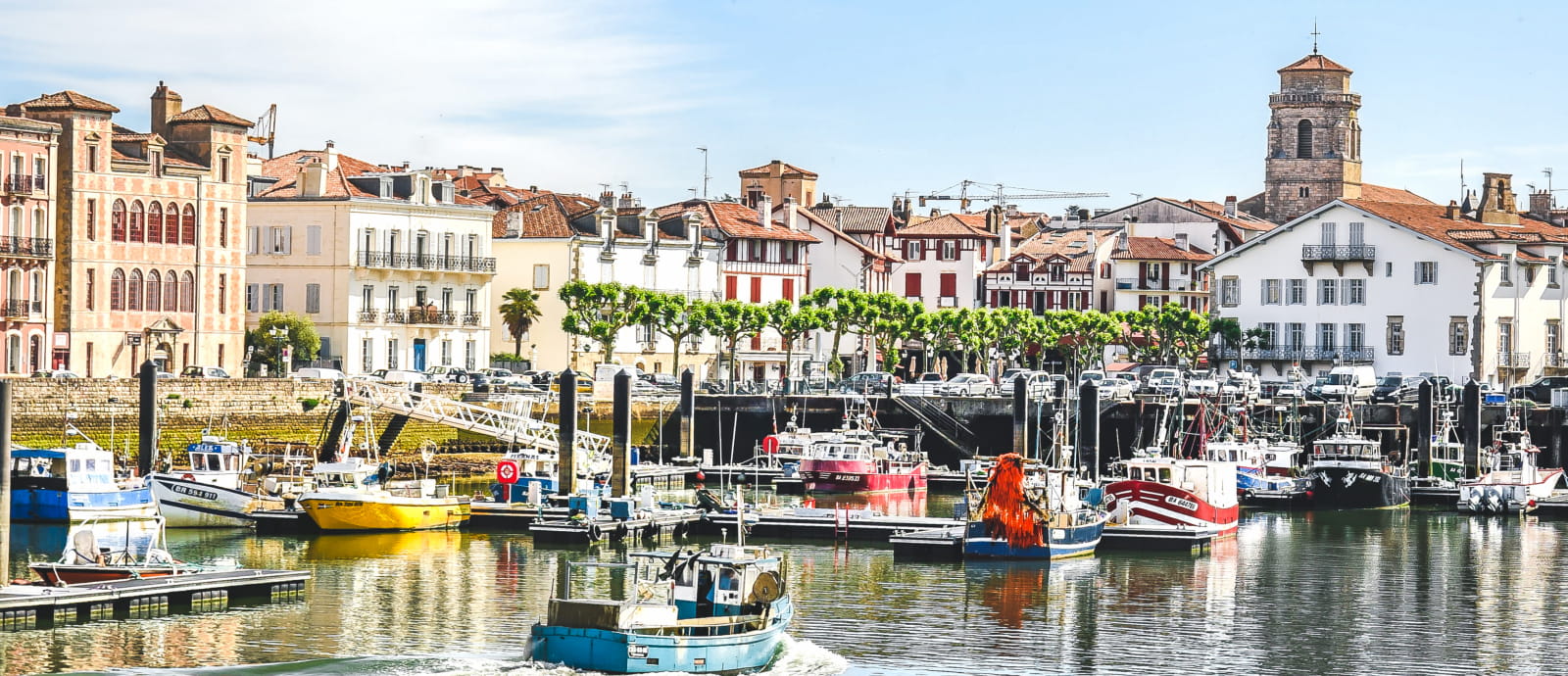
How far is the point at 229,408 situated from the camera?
80188 millimetres

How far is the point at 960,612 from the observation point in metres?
47.8

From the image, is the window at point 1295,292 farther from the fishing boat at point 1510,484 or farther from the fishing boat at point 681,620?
the fishing boat at point 681,620

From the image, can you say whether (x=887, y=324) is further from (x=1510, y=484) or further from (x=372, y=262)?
(x=1510, y=484)

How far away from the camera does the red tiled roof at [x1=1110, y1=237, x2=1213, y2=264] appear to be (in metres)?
130

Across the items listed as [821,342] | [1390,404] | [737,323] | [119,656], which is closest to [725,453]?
[737,323]

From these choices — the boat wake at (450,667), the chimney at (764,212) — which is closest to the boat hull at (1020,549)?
the boat wake at (450,667)

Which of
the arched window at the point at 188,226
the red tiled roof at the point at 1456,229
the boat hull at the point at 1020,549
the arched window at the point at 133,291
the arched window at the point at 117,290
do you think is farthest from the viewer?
the red tiled roof at the point at 1456,229

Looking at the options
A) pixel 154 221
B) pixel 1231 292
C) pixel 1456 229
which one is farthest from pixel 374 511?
pixel 1456 229

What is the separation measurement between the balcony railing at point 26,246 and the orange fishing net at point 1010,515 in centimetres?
4394

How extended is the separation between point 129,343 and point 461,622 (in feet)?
161

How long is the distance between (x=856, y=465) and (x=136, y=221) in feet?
99.2

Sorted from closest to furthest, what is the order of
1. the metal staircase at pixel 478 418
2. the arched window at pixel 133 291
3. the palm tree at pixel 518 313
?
the metal staircase at pixel 478 418 < the arched window at pixel 133 291 < the palm tree at pixel 518 313

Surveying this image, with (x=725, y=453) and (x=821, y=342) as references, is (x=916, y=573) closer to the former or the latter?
(x=725, y=453)

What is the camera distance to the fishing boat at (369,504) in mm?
60625
